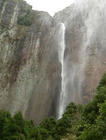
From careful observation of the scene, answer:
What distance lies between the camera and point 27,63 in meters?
24.9

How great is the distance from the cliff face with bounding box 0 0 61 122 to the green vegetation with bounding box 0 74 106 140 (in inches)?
235

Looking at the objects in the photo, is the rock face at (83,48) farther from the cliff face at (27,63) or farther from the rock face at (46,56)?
the cliff face at (27,63)

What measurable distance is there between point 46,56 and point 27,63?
2.38 m

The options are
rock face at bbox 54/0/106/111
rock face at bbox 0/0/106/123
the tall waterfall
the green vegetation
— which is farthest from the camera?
rock face at bbox 54/0/106/111

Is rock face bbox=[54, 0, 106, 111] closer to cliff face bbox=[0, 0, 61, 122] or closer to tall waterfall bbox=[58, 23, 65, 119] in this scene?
tall waterfall bbox=[58, 23, 65, 119]

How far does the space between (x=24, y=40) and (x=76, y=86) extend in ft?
27.1

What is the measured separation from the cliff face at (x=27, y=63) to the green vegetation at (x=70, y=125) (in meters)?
5.96

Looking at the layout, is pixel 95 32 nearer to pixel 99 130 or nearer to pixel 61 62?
pixel 61 62

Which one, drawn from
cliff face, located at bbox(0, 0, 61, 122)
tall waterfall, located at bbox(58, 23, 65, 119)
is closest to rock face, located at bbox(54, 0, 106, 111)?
tall waterfall, located at bbox(58, 23, 65, 119)

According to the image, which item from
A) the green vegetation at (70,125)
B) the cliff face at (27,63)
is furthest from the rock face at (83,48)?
the green vegetation at (70,125)

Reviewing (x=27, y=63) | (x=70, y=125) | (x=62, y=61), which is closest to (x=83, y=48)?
(x=62, y=61)

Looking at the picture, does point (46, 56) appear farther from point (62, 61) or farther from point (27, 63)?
point (27, 63)

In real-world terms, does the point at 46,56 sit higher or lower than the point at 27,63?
higher

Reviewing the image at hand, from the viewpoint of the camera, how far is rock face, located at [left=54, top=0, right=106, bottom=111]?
23.3 meters
